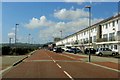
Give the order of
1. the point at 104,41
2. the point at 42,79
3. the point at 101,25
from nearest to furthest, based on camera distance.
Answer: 1. the point at 42,79
2. the point at 104,41
3. the point at 101,25

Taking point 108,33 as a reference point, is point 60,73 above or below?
below

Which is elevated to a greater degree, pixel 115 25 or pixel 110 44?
pixel 115 25

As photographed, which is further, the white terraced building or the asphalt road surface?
the white terraced building

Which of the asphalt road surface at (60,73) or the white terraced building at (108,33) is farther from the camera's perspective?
the white terraced building at (108,33)

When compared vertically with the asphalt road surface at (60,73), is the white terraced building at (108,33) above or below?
above

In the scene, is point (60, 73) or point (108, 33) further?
point (108, 33)

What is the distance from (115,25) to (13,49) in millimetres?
23968

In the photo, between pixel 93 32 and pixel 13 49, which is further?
pixel 93 32

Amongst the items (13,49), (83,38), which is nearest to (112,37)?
(13,49)

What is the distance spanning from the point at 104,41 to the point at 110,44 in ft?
15.5

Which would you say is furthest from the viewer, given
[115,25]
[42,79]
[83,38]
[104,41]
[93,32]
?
[83,38]

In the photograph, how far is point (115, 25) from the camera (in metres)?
66.2

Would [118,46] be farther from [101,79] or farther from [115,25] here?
[101,79]

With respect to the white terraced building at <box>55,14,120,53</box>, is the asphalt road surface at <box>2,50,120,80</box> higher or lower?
lower
